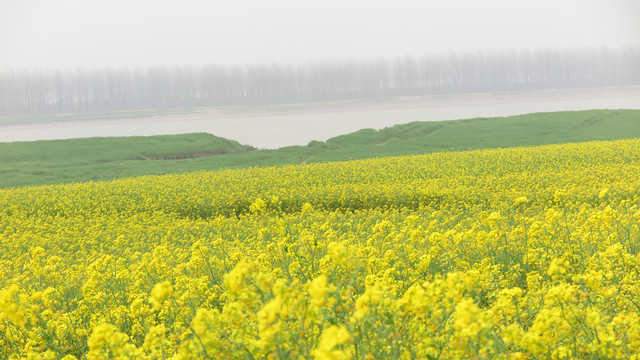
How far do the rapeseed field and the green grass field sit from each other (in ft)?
39.3

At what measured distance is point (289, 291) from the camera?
2.85 meters

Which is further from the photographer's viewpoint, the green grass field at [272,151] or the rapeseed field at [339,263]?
the green grass field at [272,151]

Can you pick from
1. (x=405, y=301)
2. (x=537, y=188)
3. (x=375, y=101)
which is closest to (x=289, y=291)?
(x=405, y=301)

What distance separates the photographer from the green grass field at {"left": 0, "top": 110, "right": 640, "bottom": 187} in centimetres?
3784

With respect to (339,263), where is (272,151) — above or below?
below

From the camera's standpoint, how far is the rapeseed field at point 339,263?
3145 millimetres

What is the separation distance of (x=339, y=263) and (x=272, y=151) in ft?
133

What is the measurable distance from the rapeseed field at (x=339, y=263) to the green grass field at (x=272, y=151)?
11974 millimetres

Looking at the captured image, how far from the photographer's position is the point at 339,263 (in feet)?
12.5

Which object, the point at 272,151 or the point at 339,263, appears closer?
the point at 339,263

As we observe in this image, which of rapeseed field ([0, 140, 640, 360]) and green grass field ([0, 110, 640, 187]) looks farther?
green grass field ([0, 110, 640, 187])

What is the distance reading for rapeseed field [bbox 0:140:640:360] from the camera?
10.3 ft

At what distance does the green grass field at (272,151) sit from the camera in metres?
37.8

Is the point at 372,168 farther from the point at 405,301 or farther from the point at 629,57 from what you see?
the point at 629,57
